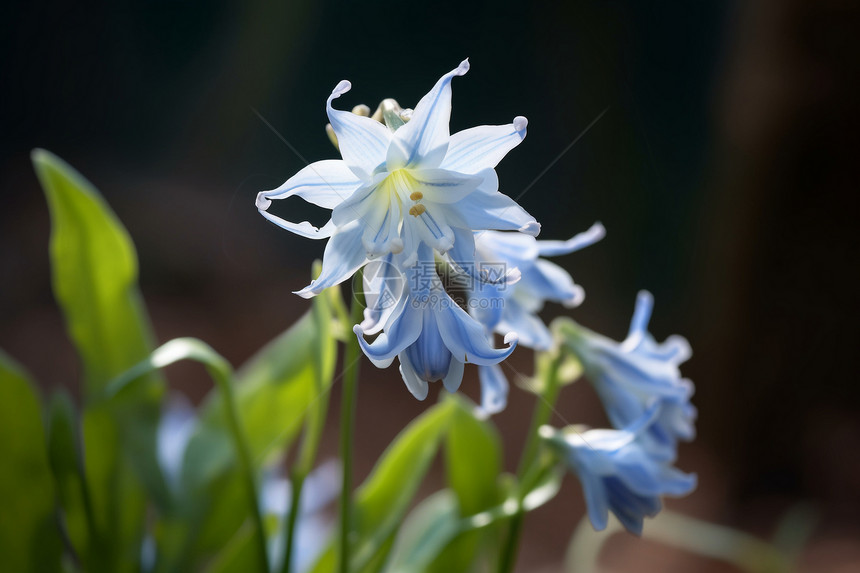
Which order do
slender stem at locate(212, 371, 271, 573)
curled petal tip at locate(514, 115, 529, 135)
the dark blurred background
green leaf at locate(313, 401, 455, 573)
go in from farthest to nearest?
the dark blurred background < green leaf at locate(313, 401, 455, 573) < slender stem at locate(212, 371, 271, 573) < curled petal tip at locate(514, 115, 529, 135)

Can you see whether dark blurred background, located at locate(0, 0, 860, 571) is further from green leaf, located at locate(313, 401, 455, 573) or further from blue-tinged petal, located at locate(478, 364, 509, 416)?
blue-tinged petal, located at locate(478, 364, 509, 416)

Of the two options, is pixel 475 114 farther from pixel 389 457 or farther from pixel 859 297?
pixel 389 457

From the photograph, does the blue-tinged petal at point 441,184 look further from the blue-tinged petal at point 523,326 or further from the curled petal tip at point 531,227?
the blue-tinged petal at point 523,326

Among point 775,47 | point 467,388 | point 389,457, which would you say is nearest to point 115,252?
point 389,457

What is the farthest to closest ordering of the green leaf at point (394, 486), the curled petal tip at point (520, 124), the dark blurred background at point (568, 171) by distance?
1. the dark blurred background at point (568, 171)
2. the green leaf at point (394, 486)
3. the curled petal tip at point (520, 124)

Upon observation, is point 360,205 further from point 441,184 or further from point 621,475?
point 621,475

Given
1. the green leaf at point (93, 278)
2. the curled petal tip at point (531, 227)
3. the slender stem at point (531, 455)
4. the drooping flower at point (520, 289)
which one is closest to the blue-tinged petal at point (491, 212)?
the curled petal tip at point (531, 227)

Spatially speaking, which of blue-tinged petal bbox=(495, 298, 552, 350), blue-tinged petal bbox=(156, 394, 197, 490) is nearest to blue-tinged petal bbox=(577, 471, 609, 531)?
blue-tinged petal bbox=(495, 298, 552, 350)
